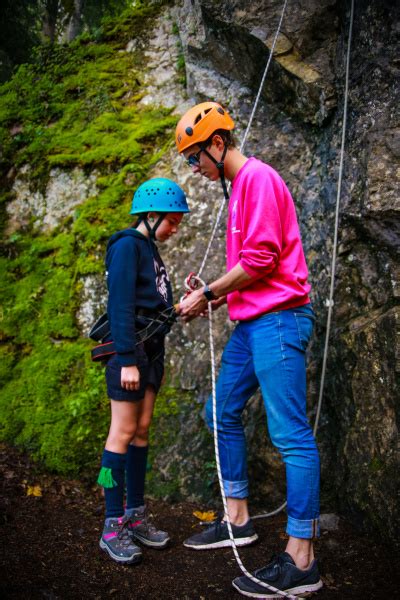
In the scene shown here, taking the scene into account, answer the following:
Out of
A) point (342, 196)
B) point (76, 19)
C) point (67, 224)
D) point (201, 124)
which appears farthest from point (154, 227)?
point (76, 19)

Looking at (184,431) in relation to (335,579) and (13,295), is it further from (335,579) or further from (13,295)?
(13,295)

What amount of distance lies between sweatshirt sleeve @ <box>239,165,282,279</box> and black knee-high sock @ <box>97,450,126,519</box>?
1.55 m

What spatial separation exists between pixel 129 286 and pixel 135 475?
139cm

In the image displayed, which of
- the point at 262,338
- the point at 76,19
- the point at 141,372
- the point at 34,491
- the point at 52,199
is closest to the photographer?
the point at 262,338

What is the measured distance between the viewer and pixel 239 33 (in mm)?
4980

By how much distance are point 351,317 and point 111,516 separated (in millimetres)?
2373

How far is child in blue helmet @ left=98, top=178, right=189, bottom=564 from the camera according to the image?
3.12 m

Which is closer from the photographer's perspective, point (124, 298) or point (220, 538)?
point (124, 298)

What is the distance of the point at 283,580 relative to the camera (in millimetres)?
2652

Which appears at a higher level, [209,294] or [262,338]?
[209,294]

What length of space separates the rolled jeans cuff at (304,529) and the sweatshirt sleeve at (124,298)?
1.39 m

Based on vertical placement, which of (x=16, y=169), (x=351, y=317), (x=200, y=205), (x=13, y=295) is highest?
(x=16, y=169)

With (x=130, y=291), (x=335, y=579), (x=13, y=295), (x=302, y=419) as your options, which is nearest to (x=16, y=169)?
(x=13, y=295)

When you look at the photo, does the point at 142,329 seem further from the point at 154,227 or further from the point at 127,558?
the point at 127,558
